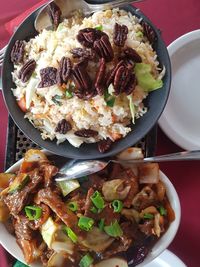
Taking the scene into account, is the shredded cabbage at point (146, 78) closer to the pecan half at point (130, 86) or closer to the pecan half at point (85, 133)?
the pecan half at point (130, 86)

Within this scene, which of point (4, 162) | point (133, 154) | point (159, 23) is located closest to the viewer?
point (133, 154)

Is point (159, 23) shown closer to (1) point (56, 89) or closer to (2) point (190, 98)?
(2) point (190, 98)

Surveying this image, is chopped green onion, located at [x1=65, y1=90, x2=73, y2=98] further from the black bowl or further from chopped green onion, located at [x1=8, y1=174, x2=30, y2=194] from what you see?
chopped green onion, located at [x1=8, y1=174, x2=30, y2=194]

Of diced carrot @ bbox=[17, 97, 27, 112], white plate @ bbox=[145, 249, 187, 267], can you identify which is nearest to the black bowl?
diced carrot @ bbox=[17, 97, 27, 112]

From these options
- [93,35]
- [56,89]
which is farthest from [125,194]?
[93,35]

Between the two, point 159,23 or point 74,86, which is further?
point 159,23

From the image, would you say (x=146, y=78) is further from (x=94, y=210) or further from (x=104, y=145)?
(x=94, y=210)
